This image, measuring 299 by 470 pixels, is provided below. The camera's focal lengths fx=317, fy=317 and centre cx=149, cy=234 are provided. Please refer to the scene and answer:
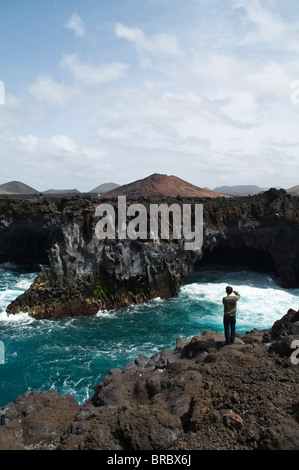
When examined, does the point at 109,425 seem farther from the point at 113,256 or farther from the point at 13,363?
the point at 113,256

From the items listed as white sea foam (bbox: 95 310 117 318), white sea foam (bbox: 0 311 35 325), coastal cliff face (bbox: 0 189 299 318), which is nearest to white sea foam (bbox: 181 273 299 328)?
coastal cliff face (bbox: 0 189 299 318)

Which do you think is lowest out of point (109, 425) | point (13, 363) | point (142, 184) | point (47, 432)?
point (13, 363)

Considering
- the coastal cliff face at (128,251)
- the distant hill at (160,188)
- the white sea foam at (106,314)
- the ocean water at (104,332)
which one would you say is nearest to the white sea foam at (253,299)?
the ocean water at (104,332)

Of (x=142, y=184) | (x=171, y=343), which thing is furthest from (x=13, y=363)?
(x=142, y=184)

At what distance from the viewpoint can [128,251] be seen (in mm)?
28000

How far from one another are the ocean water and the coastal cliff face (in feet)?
4.61

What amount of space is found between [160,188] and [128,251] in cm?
5285

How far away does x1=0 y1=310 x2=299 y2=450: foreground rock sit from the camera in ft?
23.6

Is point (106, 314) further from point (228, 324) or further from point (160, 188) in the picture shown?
point (160, 188)

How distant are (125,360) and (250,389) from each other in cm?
1117

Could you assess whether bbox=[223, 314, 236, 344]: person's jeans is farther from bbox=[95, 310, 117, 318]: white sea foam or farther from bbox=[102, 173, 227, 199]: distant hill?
bbox=[102, 173, 227, 199]: distant hill

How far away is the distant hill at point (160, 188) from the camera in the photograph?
7694cm

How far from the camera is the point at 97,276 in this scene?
26.8m

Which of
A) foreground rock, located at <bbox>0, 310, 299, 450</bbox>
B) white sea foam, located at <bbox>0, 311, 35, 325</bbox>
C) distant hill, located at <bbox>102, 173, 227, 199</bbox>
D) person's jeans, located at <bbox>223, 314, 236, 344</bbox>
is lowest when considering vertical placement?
white sea foam, located at <bbox>0, 311, 35, 325</bbox>
